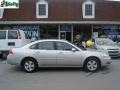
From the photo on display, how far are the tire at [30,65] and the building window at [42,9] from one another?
17502 mm

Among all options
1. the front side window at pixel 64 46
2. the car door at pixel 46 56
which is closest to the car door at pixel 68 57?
the front side window at pixel 64 46

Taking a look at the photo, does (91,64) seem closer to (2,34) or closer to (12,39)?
(12,39)

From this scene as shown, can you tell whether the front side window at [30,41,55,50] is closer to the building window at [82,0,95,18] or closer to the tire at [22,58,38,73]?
the tire at [22,58,38,73]

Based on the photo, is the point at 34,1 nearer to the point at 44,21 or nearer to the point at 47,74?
the point at 44,21

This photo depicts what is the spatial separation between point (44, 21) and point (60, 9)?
234 cm

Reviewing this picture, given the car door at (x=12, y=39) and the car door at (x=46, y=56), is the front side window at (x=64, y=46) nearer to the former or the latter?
the car door at (x=46, y=56)

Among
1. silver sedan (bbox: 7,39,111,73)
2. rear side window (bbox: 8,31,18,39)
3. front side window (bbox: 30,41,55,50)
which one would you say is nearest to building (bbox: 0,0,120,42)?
rear side window (bbox: 8,31,18,39)

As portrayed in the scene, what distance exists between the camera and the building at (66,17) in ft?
98.8

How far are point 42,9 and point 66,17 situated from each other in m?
2.83

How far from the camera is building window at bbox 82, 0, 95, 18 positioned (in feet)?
100

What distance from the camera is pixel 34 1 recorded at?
102 feet

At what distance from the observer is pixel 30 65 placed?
1328 cm
